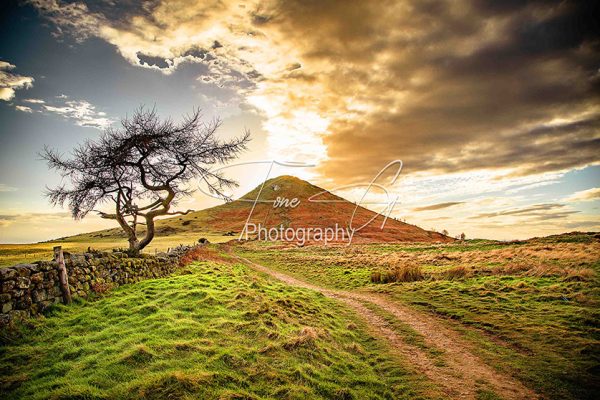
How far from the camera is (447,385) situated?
7227 mm

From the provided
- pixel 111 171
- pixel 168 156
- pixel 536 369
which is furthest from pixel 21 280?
pixel 536 369

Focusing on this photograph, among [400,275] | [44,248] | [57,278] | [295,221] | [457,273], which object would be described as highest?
[295,221]

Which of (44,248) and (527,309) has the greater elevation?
(44,248)

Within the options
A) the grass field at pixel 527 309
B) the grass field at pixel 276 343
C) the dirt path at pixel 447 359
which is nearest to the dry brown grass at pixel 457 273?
the grass field at pixel 527 309

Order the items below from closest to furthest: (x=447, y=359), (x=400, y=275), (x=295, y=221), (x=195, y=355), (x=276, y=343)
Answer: (x=195, y=355) → (x=276, y=343) → (x=447, y=359) → (x=400, y=275) → (x=295, y=221)

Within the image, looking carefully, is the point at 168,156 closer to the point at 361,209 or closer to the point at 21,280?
the point at 21,280

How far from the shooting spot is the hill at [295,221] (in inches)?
3457

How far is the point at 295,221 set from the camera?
102 metres

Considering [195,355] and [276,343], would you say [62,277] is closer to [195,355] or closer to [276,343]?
[195,355]

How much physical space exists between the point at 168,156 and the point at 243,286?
1107 centimetres

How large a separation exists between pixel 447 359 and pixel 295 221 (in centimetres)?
9318

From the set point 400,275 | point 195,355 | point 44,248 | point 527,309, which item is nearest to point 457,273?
point 400,275

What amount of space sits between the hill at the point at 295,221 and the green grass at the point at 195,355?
218ft

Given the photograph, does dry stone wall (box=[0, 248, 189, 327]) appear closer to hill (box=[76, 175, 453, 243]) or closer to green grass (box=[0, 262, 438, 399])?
green grass (box=[0, 262, 438, 399])
